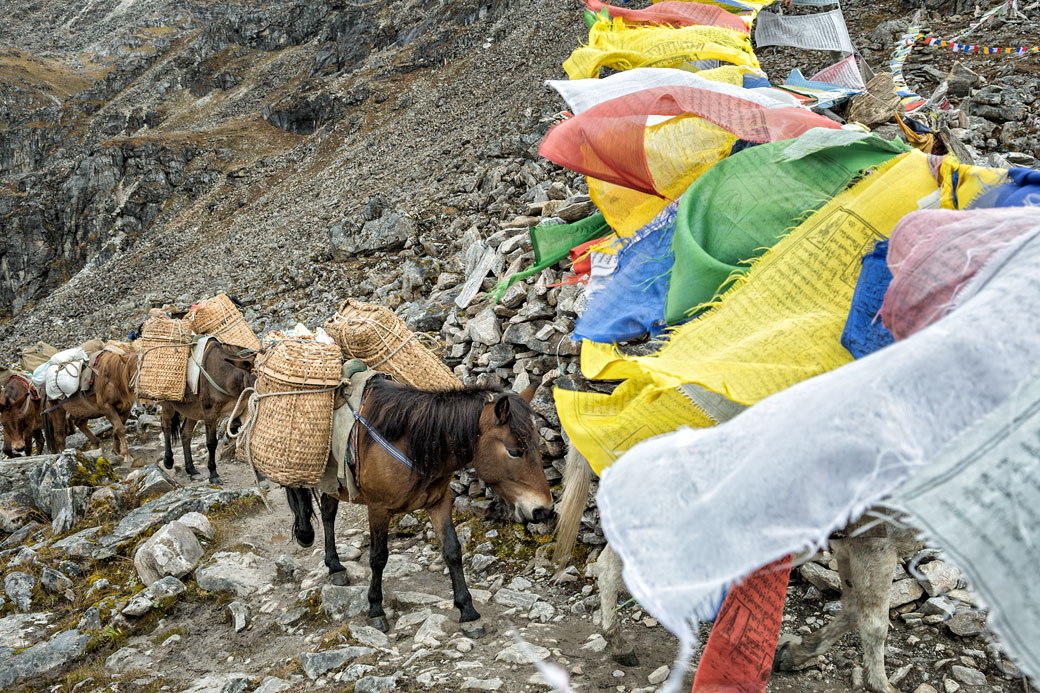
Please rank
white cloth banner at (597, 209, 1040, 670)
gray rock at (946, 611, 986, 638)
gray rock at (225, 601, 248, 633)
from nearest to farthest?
white cloth banner at (597, 209, 1040, 670) → gray rock at (946, 611, 986, 638) → gray rock at (225, 601, 248, 633)

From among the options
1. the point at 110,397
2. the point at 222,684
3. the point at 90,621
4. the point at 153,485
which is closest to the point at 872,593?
the point at 222,684

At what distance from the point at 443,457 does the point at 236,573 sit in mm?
2490

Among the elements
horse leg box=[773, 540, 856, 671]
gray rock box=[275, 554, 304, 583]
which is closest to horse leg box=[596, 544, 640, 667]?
horse leg box=[773, 540, 856, 671]

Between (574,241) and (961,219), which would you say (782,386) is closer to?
(961,219)

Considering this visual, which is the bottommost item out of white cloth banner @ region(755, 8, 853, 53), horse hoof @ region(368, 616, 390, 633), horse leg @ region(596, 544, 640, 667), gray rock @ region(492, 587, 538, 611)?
horse hoof @ region(368, 616, 390, 633)

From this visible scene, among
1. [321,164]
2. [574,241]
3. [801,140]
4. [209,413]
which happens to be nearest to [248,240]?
[321,164]

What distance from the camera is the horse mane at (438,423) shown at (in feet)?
12.3

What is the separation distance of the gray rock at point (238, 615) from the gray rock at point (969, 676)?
4.33 metres

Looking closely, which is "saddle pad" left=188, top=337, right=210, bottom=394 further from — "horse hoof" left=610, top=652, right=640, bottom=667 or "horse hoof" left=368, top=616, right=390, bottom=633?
"horse hoof" left=610, top=652, right=640, bottom=667

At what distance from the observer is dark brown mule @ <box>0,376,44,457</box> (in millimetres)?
9570

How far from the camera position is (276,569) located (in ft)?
16.6

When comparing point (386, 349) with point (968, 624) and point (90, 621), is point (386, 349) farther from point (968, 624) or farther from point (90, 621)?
point (968, 624)

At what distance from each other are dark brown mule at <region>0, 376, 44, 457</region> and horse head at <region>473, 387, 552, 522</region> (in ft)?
30.7

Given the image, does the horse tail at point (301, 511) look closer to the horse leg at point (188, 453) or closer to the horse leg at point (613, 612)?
the horse leg at point (613, 612)
